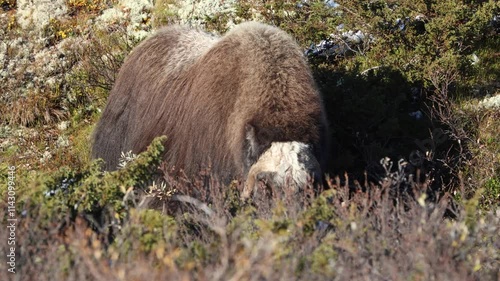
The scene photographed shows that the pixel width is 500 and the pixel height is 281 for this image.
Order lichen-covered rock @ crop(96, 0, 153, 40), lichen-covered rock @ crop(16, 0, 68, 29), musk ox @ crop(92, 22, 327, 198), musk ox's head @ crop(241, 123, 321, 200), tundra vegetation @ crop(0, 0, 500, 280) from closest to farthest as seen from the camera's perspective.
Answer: tundra vegetation @ crop(0, 0, 500, 280), musk ox's head @ crop(241, 123, 321, 200), musk ox @ crop(92, 22, 327, 198), lichen-covered rock @ crop(96, 0, 153, 40), lichen-covered rock @ crop(16, 0, 68, 29)

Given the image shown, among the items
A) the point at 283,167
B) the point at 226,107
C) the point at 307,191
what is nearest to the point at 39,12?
the point at 226,107

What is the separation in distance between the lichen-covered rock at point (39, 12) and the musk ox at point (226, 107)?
17.0ft

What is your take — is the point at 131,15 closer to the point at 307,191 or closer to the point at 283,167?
the point at 283,167

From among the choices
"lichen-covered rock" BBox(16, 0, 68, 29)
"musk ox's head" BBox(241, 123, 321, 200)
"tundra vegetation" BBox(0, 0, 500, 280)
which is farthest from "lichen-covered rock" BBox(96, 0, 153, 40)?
"musk ox's head" BBox(241, 123, 321, 200)

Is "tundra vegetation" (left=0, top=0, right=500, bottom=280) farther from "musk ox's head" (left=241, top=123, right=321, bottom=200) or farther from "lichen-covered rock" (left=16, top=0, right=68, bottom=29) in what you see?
"musk ox's head" (left=241, top=123, right=321, bottom=200)

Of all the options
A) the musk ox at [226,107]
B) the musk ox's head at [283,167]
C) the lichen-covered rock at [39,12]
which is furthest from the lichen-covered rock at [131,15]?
the musk ox's head at [283,167]

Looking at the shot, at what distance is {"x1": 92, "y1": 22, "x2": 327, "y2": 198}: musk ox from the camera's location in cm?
627

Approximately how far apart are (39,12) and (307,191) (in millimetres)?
9414

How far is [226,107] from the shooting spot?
22.7ft

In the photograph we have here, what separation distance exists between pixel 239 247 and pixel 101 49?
8.74 m

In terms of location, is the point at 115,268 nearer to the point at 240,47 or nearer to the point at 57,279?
the point at 57,279

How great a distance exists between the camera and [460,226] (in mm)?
4305

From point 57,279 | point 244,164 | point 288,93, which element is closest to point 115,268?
point 57,279

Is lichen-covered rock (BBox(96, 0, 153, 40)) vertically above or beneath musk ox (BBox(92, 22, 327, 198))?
beneath
